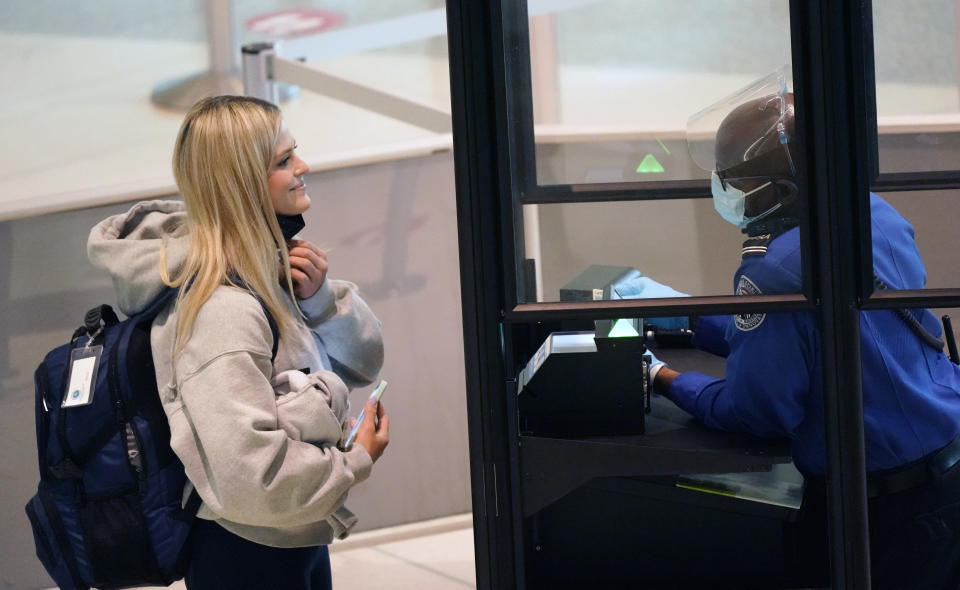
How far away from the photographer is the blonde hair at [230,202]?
1.65m

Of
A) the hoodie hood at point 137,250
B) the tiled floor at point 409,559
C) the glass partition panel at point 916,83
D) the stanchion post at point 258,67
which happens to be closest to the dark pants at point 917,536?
the glass partition panel at point 916,83

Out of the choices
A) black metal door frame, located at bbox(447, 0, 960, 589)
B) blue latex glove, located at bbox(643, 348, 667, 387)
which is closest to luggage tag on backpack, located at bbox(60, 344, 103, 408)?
black metal door frame, located at bbox(447, 0, 960, 589)

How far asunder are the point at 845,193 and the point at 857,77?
0.17 metres

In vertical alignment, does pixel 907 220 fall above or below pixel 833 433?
above

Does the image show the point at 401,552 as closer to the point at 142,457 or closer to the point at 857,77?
the point at 142,457

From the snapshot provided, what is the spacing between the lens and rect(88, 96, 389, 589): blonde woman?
Answer: 5.04 ft

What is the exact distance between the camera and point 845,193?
1508 mm

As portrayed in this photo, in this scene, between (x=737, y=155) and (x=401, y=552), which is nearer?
(x=737, y=155)

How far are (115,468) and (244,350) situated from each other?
30cm

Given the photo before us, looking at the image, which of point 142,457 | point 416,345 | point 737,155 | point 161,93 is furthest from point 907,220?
point 161,93

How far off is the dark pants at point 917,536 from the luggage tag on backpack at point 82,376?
1.17 meters

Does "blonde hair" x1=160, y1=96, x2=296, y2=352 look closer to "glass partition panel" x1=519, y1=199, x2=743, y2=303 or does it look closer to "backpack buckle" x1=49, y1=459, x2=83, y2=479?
"backpack buckle" x1=49, y1=459, x2=83, y2=479

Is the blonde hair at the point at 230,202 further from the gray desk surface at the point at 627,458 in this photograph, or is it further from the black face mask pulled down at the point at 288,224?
the gray desk surface at the point at 627,458

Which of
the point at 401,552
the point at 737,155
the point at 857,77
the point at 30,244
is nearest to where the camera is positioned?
the point at 857,77
